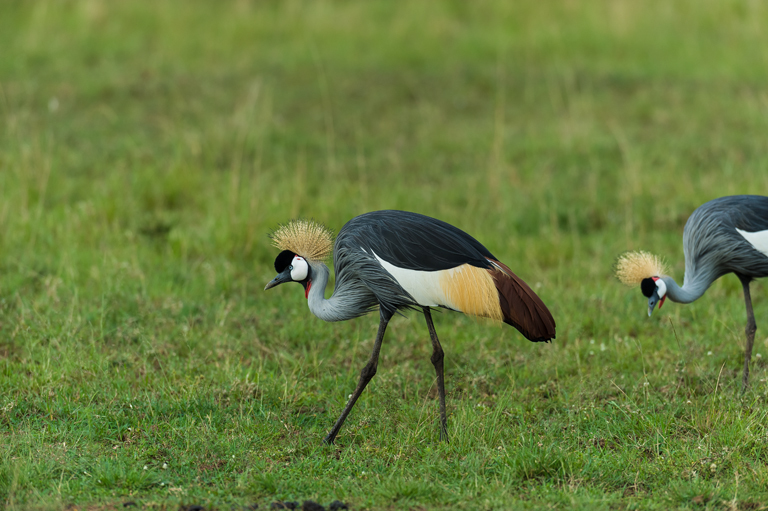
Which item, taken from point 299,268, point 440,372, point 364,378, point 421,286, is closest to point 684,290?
point 440,372

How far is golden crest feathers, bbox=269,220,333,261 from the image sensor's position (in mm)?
4238

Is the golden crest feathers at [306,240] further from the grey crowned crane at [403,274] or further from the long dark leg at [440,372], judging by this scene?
the long dark leg at [440,372]

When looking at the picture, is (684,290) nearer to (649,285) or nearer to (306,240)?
(649,285)

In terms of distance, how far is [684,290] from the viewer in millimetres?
4695

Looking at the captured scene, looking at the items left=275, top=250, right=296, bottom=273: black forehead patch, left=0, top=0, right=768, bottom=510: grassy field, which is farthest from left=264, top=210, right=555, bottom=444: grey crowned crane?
left=0, top=0, right=768, bottom=510: grassy field

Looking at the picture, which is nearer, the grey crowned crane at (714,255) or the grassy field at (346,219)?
the grassy field at (346,219)

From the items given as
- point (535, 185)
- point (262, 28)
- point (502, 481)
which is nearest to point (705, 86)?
point (535, 185)

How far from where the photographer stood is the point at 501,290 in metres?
4.05

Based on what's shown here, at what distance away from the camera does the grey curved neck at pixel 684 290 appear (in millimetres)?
4605

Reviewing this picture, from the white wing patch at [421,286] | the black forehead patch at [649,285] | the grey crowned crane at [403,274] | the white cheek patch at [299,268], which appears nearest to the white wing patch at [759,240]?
the black forehead patch at [649,285]

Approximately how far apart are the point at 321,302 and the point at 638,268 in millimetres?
1785

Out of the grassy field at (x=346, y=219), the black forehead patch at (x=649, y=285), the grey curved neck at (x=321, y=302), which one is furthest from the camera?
the black forehead patch at (x=649, y=285)

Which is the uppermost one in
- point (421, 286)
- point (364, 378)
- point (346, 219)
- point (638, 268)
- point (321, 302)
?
point (346, 219)

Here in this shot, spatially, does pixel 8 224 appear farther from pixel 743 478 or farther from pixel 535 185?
pixel 743 478
